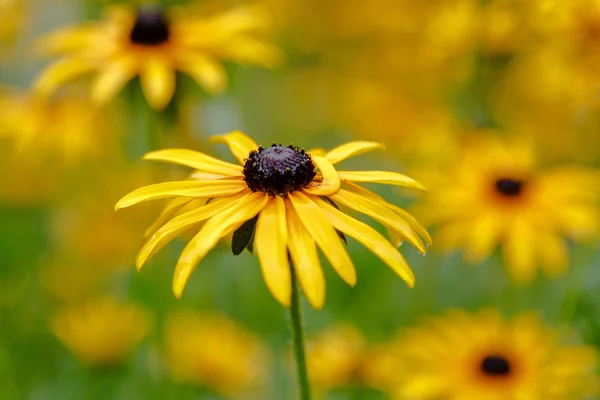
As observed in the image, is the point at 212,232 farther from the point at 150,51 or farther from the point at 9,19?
the point at 9,19

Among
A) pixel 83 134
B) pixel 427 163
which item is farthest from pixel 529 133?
pixel 83 134

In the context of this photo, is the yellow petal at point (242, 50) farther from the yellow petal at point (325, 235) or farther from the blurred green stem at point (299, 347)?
the blurred green stem at point (299, 347)

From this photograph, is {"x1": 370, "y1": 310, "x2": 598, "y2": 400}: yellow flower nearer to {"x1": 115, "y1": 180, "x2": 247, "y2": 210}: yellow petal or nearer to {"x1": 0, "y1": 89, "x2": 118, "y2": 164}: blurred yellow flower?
{"x1": 115, "y1": 180, "x2": 247, "y2": 210}: yellow petal

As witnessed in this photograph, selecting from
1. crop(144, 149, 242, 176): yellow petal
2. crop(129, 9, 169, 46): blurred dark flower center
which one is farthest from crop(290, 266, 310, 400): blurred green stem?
crop(129, 9, 169, 46): blurred dark flower center

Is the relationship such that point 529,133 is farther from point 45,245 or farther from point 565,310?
point 45,245

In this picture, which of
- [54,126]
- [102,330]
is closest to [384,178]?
[102,330]
